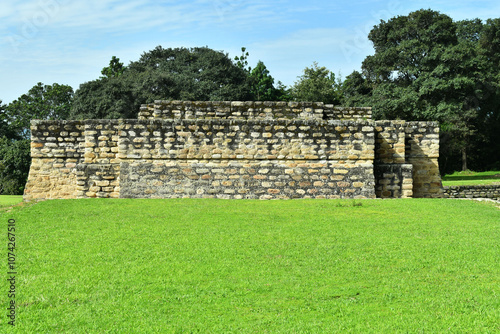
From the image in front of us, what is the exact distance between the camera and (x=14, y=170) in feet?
86.1

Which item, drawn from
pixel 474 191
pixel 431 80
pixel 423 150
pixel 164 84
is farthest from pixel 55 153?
pixel 431 80

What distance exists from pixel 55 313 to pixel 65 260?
159 cm

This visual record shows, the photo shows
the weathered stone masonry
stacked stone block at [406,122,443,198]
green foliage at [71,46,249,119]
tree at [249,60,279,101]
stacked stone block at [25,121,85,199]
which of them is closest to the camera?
the weathered stone masonry

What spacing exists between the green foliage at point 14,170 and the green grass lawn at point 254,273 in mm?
17955

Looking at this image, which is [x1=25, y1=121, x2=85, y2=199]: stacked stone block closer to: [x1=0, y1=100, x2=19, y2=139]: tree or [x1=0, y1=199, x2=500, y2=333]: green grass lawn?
[x1=0, y1=199, x2=500, y2=333]: green grass lawn

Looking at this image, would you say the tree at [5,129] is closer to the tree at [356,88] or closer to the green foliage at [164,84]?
the green foliage at [164,84]

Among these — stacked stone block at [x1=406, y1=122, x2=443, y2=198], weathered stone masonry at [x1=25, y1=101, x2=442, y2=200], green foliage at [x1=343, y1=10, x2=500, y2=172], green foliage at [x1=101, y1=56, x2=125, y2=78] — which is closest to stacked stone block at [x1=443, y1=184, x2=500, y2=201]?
stacked stone block at [x1=406, y1=122, x2=443, y2=198]

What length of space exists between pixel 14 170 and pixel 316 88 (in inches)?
1006

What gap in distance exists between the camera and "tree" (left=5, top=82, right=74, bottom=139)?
158ft

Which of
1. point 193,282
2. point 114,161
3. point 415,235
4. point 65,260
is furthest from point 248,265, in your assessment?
point 114,161

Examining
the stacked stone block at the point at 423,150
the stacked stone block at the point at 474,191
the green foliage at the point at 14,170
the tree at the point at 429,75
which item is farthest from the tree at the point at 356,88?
the stacked stone block at the point at 423,150

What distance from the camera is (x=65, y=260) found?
6.18 meters

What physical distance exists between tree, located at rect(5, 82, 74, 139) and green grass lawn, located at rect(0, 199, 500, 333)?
42655mm

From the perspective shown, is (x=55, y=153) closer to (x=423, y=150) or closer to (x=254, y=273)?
(x=254, y=273)
